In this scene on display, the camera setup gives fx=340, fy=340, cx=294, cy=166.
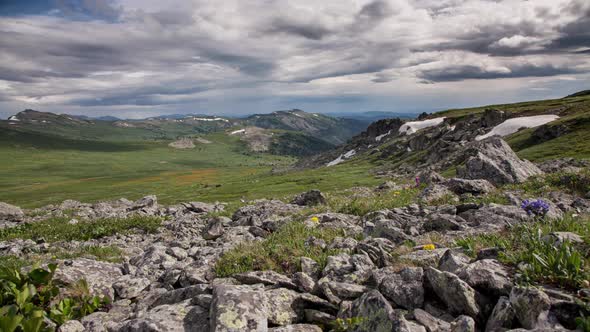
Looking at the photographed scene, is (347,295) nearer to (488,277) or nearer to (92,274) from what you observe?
(488,277)

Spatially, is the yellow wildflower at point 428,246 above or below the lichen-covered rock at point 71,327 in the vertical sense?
above

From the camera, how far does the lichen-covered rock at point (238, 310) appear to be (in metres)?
5.66

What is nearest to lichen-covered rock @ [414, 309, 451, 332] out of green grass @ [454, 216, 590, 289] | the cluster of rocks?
the cluster of rocks

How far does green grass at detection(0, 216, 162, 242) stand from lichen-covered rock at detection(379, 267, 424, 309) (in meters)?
18.6

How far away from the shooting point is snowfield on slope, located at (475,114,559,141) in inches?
3454

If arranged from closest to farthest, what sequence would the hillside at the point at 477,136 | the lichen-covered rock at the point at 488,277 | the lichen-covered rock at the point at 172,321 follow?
the lichen-covered rock at the point at 488,277 < the lichen-covered rock at the point at 172,321 < the hillside at the point at 477,136

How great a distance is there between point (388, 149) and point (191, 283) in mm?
115712

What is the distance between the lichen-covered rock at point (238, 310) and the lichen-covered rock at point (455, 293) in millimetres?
3131

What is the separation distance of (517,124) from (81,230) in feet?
334

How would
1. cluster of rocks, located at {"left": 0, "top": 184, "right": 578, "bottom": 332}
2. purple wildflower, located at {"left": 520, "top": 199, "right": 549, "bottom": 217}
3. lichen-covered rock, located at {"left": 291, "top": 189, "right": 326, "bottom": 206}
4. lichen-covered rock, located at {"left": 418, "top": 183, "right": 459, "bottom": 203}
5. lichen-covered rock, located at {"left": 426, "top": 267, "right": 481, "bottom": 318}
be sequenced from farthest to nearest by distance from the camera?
lichen-covered rock, located at {"left": 291, "top": 189, "right": 326, "bottom": 206} < lichen-covered rock, located at {"left": 418, "top": 183, "right": 459, "bottom": 203} < purple wildflower, located at {"left": 520, "top": 199, "right": 549, "bottom": 217} < lichen-covered rock, located at {"left": 426, "top": 267, "right": 481, "bottom": 318} < cluster of rocks, located at {"left": 0, "top": 184, "right": 578, "bottom": 332}

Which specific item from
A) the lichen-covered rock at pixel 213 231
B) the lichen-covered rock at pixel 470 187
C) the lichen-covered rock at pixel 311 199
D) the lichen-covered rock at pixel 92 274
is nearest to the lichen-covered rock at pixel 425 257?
the lichen-covered rock at pixel 92 274

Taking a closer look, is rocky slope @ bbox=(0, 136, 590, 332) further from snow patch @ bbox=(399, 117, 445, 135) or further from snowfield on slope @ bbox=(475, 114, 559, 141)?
snow patch @ bbox=(399, 117, 445, 135)

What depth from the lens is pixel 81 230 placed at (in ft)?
68.5

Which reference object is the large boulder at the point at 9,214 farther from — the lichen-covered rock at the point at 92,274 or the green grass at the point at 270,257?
the green grass at the point at 270,257
